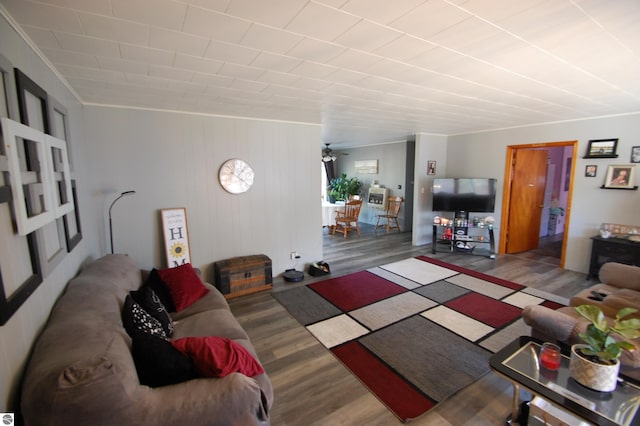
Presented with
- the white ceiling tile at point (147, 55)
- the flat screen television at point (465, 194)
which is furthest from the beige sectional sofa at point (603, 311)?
the white ceiling tile at point (147, 55)

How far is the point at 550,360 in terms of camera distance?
71.6 inches

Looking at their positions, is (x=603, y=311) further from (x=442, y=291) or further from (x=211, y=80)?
(x=211, y=80)

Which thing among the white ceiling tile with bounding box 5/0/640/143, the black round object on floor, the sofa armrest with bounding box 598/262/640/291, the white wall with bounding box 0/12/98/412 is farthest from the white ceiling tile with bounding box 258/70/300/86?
the sofa armrest with bounding box 598/262/640/291

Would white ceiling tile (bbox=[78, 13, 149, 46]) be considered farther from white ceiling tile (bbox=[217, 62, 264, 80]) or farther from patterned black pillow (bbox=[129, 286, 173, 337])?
patterned black pillow (bbox=[129, 286, 173, 337])

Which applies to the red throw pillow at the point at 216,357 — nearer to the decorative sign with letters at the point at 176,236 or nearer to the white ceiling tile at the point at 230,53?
the white ceiling tile at the point at 230,53

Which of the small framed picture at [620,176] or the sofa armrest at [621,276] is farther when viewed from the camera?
the small framed picture at [620,176]

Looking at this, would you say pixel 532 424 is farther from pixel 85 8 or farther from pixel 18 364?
pixel 85 8

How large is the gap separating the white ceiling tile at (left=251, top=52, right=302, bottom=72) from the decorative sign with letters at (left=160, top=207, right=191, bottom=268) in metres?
2.35

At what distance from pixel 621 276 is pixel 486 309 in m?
1.32

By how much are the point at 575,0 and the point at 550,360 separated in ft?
6.62

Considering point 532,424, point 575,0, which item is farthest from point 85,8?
point 532,424

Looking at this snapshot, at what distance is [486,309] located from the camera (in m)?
3.40

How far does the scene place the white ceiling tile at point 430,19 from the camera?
1.39 metres

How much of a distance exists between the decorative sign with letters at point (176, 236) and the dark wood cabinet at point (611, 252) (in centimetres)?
580
